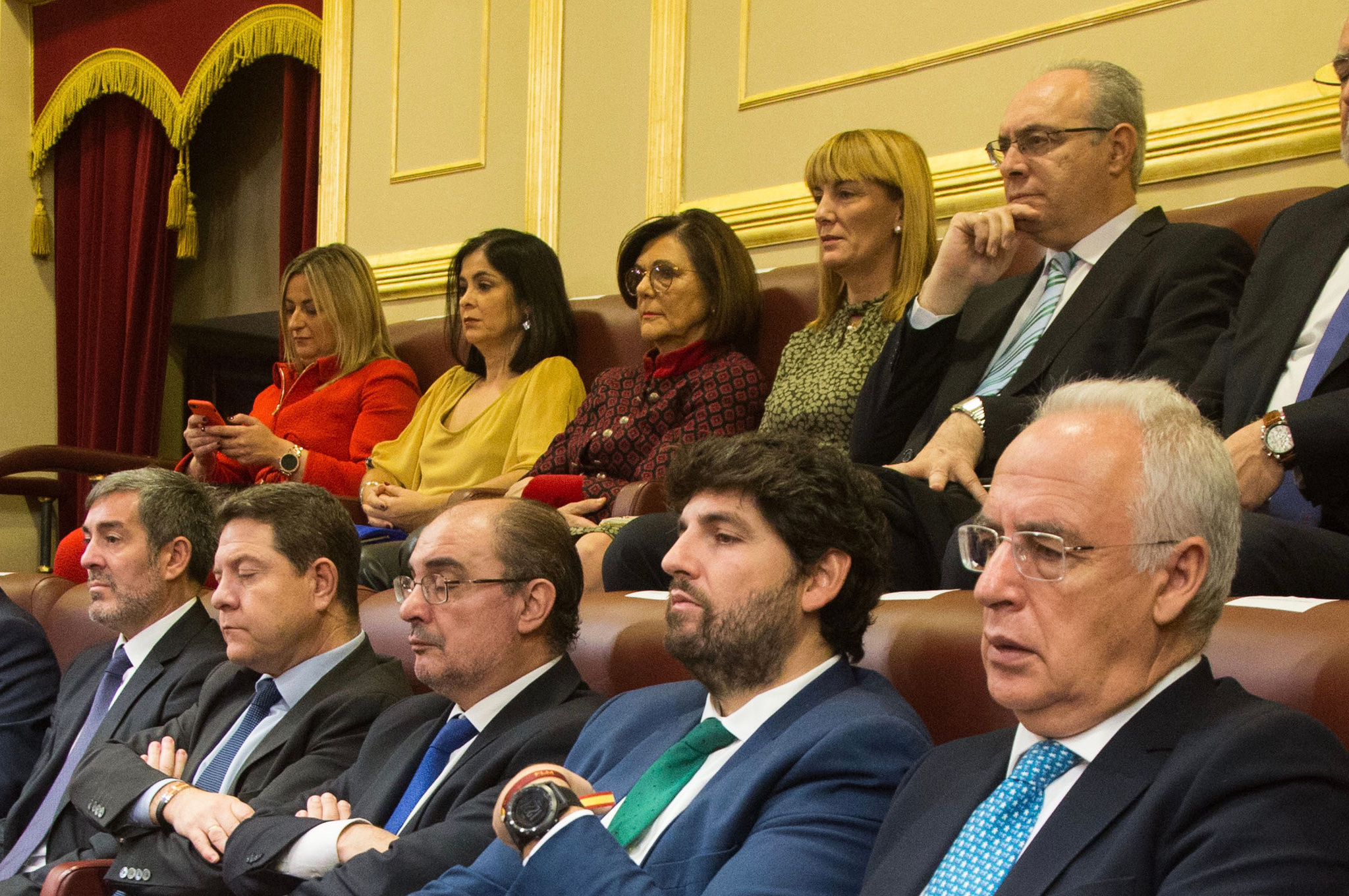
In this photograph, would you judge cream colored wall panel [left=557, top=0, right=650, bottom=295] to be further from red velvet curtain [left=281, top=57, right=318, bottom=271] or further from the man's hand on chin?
the man's hand on chin

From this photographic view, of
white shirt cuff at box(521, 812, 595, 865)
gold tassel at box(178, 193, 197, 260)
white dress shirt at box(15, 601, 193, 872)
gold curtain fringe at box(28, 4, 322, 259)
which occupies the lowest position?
white dress shirt at box(15, 601, 193, 872)

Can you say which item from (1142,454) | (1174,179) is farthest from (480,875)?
(1174,179)

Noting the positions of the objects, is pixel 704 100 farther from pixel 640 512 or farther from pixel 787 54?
pixel 640 512

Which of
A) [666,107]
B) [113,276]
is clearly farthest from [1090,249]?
[113,276]

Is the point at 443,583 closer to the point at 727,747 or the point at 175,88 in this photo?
the point at 727,747

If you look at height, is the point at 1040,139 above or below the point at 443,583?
above

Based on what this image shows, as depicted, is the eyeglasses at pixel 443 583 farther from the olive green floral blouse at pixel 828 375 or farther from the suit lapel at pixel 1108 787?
the suit lapel at pixel 1108 787

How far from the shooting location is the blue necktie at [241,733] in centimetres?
227

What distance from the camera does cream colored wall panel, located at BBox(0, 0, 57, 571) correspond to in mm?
5832

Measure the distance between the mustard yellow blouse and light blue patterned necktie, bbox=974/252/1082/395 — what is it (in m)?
1.29

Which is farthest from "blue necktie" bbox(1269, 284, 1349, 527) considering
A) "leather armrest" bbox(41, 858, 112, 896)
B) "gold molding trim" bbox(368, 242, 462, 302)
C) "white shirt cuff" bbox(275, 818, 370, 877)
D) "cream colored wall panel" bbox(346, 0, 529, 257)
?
"gold molding trim" bbox(368, 242, 462, 302)

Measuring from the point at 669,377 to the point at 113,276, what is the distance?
3.64 metres

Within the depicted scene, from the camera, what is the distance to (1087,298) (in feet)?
7.04

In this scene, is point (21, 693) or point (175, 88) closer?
point (21, 693)
